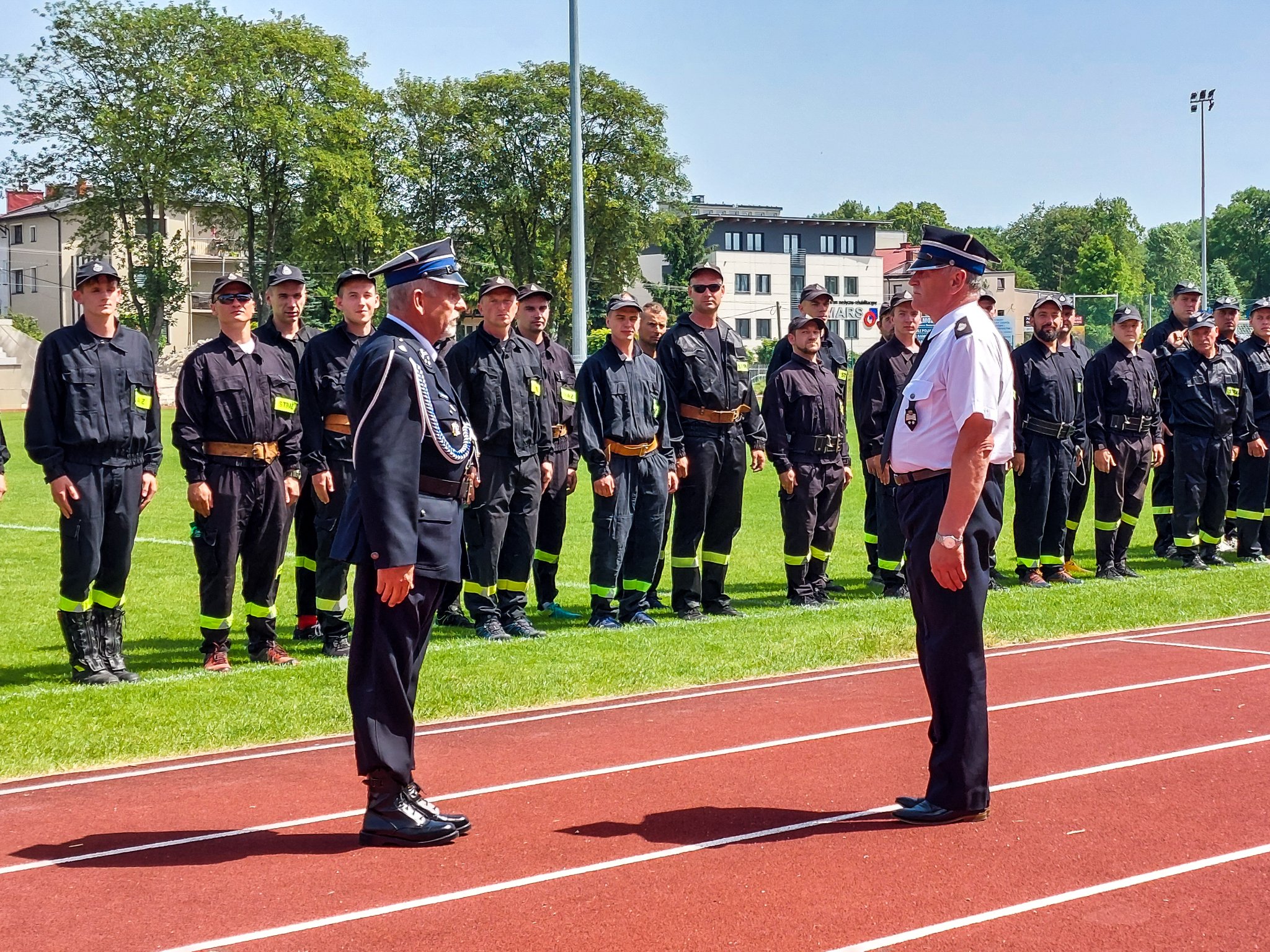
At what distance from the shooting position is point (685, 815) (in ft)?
19.0

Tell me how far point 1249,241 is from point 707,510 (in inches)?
5405

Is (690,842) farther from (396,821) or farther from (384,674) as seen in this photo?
(384,674)

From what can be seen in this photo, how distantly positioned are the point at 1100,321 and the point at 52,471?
49.2 meters

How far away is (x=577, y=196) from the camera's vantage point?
2398 cm

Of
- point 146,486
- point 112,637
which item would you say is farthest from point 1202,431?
point 112,637

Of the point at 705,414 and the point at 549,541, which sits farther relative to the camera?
the point at 549,541

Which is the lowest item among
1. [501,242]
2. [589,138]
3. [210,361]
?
[210,361]

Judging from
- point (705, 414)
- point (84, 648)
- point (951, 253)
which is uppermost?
point (951, 253)

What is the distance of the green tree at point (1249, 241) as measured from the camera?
429 feet

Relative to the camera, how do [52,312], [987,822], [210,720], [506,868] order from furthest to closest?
[52,312]
[210,720]
[987,822]
[506,868]

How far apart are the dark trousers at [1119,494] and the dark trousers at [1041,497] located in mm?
393

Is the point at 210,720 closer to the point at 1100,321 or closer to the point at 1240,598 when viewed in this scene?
the point at 1240,598

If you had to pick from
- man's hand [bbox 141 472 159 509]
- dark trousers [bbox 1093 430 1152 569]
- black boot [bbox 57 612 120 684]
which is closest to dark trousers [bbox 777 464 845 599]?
dark trousers [bbox 1093 430 1152 569]

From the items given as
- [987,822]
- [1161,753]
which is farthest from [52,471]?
[1161,753]
